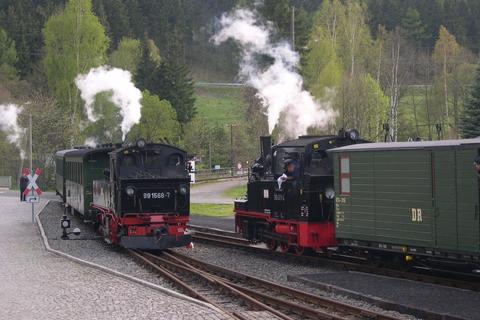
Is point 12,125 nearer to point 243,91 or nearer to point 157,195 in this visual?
point 243,91

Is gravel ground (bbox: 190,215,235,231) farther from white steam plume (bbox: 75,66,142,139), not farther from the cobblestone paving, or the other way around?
the cobblestone paving

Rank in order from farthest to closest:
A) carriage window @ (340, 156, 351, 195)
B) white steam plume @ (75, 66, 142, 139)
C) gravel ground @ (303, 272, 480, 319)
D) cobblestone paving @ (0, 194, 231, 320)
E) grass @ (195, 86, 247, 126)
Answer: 1. grass @ (195, 86, 247, 126)
2. white steam plume @ (75, 66, 142, 139)
3. carriage window @ (340, 156, 351, 195)
4. cobblestone paving @ (0, 194, 231, 320)
5. gravel ground @ (303, 272, 480, 319)

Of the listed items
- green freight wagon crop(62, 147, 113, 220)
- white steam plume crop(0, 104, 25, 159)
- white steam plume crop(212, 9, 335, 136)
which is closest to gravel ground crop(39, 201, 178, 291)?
green freight wagon crop(62, 147, 113, 220)

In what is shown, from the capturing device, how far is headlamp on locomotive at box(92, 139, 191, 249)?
1956cm

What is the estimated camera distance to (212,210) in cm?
3628

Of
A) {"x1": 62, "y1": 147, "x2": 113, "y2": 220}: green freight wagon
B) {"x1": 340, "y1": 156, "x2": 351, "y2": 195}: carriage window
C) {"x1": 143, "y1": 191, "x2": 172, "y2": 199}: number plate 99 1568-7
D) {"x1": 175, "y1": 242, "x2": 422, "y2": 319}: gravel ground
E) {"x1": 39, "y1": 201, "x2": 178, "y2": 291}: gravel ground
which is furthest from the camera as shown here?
{"x1": 62, "y1": 147, "x2": 113, "y2": 220}: green freight wagon

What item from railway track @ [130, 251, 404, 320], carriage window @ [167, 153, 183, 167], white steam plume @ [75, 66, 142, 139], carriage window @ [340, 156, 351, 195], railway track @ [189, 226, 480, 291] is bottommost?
railway track @ [130, 251, 404, 320]

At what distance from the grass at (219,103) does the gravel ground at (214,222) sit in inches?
2311

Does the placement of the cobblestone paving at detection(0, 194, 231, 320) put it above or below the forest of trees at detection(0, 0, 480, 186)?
below

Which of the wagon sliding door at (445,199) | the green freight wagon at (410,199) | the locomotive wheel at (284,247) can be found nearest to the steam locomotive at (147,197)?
the locomotive wheel at (284,247)

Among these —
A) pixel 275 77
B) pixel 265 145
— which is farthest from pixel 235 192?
pixel 265 145

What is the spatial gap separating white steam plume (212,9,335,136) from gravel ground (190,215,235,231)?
405cm

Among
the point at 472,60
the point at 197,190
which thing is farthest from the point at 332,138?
the point at 472,60

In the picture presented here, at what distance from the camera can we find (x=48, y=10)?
9312 centimetres
